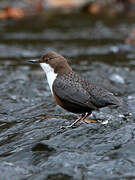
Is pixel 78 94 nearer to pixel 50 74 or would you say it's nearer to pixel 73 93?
pixel 73 93

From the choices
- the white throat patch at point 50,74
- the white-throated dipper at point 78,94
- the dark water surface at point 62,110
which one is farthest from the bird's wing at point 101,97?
the white throat patch at point 50,74

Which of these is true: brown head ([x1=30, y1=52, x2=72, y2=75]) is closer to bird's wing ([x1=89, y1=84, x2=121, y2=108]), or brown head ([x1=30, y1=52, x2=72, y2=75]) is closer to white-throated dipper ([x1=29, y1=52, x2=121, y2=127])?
white-throated dipper ([x1=29, y1=52, x2=121, y2=127])

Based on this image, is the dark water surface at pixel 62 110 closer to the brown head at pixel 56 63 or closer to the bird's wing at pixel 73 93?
the bird's wing at pixel 73 93

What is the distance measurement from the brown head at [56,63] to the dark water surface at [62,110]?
605mm

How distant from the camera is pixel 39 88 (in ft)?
24.5

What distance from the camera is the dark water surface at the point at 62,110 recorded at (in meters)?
4.24

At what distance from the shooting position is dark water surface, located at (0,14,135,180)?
424cm

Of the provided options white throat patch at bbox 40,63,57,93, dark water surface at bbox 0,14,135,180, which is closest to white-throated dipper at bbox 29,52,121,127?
white throat patch at bbox 40,63,57,93

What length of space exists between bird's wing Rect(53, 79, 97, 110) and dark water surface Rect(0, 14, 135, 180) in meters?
0.29

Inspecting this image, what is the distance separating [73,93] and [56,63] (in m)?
0.73

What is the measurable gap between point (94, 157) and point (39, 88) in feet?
10.7

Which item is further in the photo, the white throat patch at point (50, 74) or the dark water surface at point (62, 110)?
the white throat patch at point (50, 74)

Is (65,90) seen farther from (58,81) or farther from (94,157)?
(94,157)

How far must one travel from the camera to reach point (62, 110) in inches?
249
